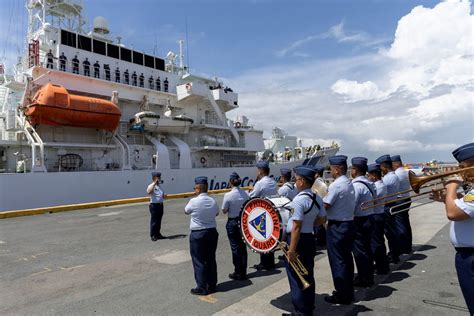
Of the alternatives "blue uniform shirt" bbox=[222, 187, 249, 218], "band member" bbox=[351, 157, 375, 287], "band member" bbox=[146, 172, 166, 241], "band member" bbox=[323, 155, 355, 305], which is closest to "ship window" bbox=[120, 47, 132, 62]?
"band member" bbox=[146, 172, 166, 241]

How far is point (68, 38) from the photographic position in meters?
18.7

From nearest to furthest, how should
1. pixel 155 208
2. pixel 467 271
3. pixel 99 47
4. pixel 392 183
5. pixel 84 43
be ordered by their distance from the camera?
pixel 467 271, pixel 392 183, pixel 155 208, pixel 84 43, pixel 99 47

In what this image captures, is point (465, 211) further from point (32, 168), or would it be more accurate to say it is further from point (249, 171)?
point (249, 171)

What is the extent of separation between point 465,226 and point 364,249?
6.97ft

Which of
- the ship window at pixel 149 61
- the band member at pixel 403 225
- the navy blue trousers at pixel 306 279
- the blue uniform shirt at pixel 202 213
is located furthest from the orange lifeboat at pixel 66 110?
the navy blue trousers at pixel 306 279

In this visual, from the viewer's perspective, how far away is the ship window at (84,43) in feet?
62.6

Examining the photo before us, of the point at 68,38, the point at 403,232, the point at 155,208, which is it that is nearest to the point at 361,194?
the point at 403,232

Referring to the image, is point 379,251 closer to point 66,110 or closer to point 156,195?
point 156,195

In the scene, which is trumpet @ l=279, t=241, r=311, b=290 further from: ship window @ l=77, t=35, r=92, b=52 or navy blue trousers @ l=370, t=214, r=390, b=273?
ship window @ l=77, t=35, r=92, b=52

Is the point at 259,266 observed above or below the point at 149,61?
below

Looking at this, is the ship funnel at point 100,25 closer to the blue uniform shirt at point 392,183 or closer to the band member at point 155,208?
the band member at point 155,208

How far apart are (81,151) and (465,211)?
18.2m

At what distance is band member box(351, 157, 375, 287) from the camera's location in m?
4.54

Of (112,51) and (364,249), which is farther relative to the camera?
(112,51)
